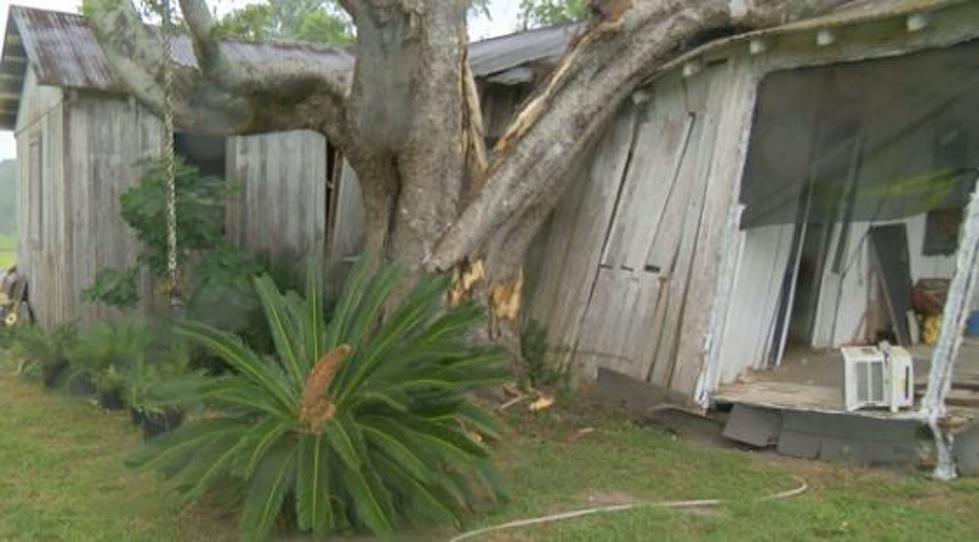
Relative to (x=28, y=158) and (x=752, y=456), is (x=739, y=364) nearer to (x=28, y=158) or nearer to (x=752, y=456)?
(x=752, y=456)

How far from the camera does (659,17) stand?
6.97m

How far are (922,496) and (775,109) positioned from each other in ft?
8.76

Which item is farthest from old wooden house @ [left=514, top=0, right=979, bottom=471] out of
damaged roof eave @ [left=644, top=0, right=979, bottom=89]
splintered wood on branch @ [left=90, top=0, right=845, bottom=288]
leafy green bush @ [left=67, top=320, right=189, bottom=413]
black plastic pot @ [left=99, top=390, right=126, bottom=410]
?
black plastic pot @ [left=99, top=390, right=126, bottom=410]

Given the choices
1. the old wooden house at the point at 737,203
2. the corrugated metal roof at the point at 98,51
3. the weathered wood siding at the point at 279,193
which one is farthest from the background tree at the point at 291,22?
the old wooden house at the point at 737,203

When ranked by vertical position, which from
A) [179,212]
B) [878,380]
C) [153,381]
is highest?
[179,212]

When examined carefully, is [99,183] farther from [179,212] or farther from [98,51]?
[179,212]

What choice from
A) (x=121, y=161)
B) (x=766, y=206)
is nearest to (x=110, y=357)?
(x=121, y=161)

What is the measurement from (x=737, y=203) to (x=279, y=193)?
534 centimetres

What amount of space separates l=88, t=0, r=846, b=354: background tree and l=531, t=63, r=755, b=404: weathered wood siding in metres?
0.44

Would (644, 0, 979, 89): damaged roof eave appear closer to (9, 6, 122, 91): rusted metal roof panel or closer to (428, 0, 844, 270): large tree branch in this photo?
(428, 0, 844, 270): large tree branch

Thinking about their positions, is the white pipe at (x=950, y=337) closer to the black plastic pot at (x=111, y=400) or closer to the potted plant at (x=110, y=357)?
the potted plant at (x=110, y=357)

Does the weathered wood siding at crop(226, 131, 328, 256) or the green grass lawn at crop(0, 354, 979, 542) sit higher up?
the weathered wood siding at crop(226, 131, 328, 256)

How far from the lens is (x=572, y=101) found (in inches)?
276

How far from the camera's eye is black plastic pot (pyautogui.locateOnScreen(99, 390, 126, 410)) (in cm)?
761
